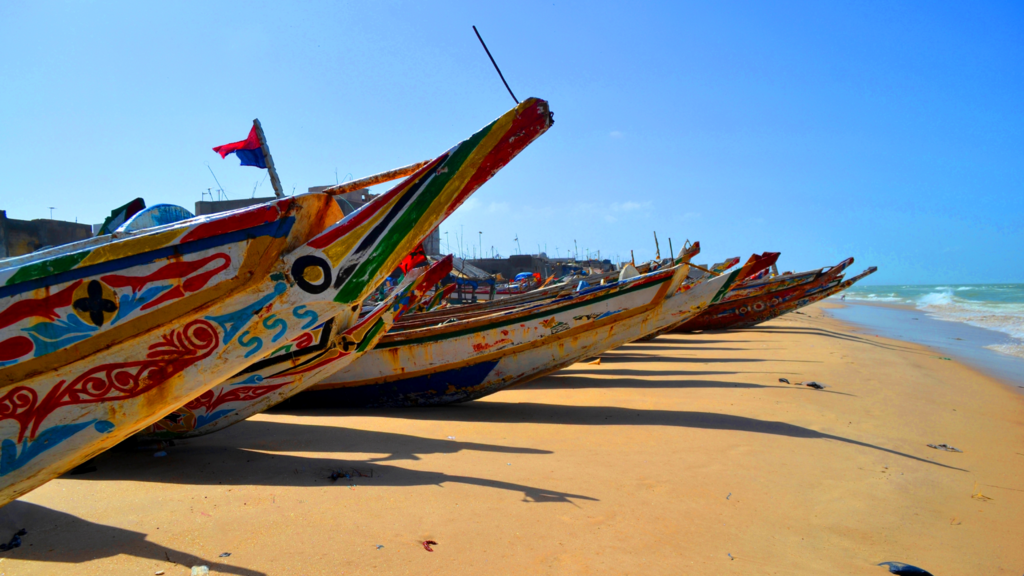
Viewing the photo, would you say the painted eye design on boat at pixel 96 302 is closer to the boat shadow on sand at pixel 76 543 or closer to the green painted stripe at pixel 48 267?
the green painted stripe at pixel 48 267

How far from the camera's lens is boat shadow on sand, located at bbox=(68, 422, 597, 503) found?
12.3 ft

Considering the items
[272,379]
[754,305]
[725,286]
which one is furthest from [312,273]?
[754,305]

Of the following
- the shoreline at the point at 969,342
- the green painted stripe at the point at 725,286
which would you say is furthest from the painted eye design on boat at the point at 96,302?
the shoreline at the point at 969,342

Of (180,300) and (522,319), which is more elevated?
(180,300)

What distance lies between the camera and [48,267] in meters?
2.54

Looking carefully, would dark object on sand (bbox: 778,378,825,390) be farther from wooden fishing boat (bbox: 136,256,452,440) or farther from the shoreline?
wooden fishing boat (bbox: 136,256,452,440)

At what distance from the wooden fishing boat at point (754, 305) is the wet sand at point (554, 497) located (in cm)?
1155

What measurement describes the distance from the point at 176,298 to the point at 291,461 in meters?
1.84

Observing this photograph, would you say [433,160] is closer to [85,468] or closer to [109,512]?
[109,512]

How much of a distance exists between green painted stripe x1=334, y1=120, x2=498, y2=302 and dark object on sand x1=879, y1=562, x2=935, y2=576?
9.77 feet

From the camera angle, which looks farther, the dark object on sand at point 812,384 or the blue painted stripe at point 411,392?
the dark object on sand at point 812,384

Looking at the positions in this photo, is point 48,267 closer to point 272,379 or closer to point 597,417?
point 272,379

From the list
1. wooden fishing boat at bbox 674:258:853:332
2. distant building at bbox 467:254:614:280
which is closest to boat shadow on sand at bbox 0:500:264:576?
wooden fishing boat at bbox 674:258:853:332

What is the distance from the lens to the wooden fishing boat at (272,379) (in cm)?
447
